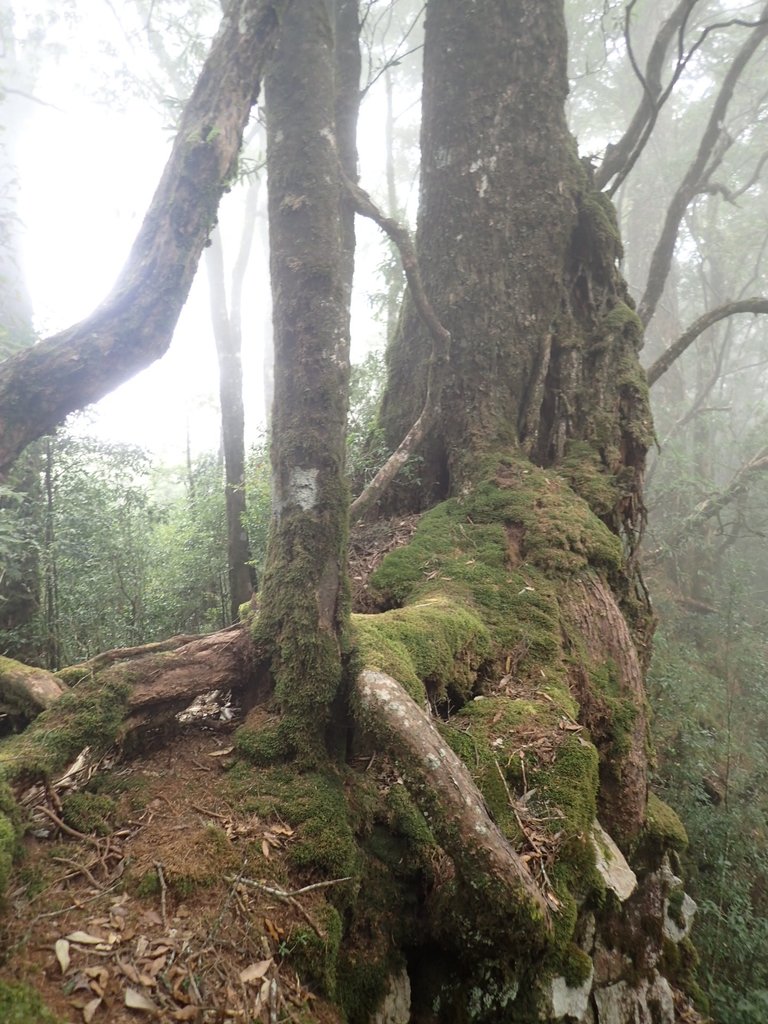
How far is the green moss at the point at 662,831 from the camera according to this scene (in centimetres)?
388

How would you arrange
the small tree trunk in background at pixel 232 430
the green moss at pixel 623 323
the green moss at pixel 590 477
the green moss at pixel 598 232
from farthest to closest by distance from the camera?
the small tree trunk in background at pixel 232 430 → the green moss at pixel 598 232 → the green moss at pixel 623 323 → the green moss at pixel 590 477

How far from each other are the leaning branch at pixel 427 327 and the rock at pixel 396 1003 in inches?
112

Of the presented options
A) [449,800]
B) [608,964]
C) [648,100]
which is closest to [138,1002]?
[449,800]

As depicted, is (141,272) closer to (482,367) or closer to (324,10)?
(324,10)

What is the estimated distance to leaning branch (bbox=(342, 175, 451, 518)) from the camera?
14.4ft

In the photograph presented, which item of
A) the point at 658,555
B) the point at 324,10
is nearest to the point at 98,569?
the point at 324,10

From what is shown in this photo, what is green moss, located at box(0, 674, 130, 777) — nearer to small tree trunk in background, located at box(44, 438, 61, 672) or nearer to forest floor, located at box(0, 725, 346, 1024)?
forest floor, located at box(0, 725, 346, 1024)

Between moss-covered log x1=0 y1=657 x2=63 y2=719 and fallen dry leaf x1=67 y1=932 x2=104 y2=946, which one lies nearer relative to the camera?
fallen dry leaf x1=67 y1=932 x2=104 y2=946

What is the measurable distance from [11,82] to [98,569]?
15450 millimetres

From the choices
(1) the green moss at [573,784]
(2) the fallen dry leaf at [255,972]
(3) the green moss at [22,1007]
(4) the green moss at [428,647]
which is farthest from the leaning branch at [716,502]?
(3) the green moss at [22,1007]

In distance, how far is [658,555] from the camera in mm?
10680

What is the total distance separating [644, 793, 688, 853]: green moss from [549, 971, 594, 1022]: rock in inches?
53.2

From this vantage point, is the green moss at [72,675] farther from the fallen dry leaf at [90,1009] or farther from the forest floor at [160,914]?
the fallen dry leaf at [90,1009]

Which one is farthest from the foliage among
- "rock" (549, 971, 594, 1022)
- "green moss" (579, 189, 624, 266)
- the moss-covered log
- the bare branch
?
the bare branch
